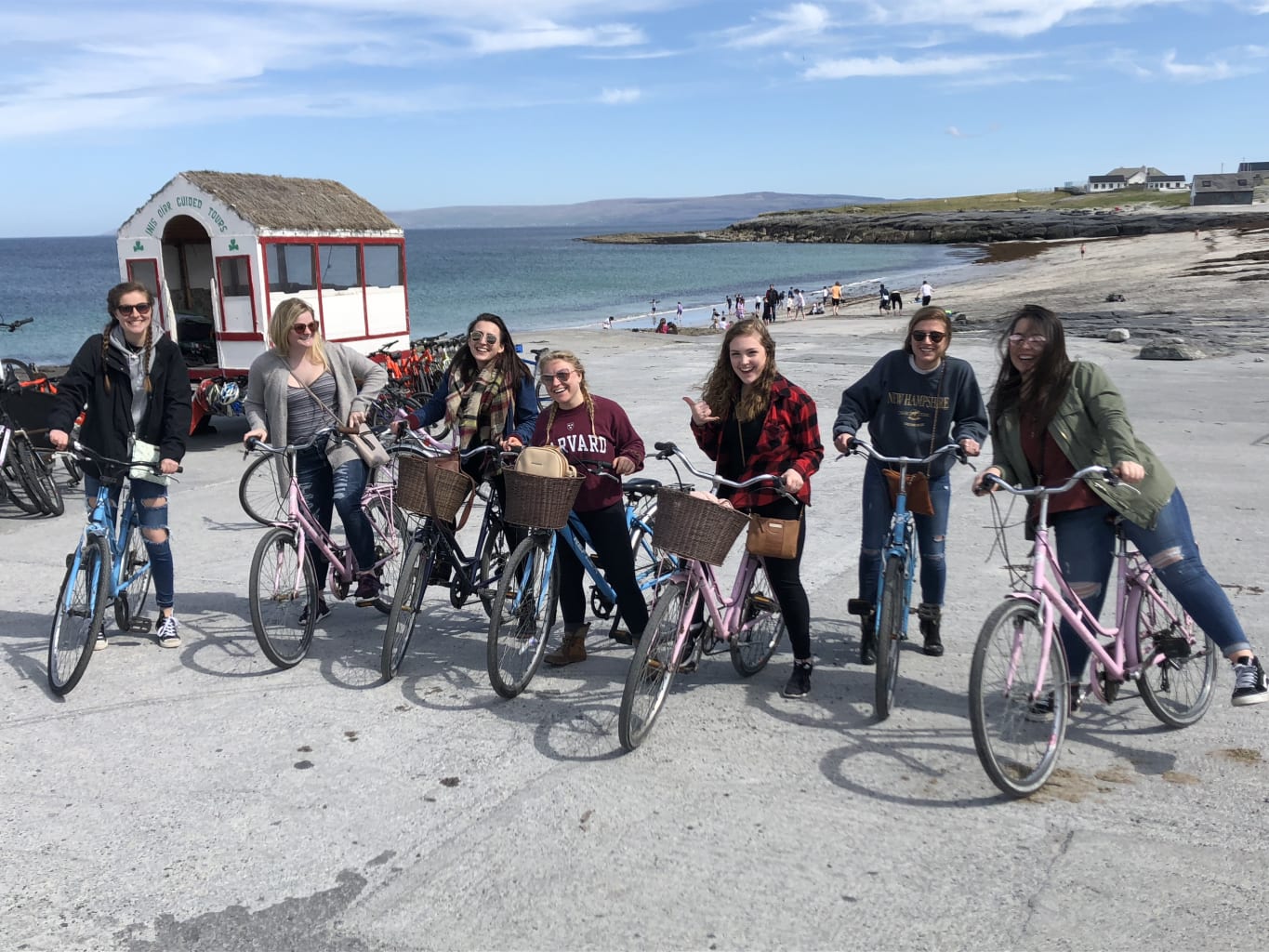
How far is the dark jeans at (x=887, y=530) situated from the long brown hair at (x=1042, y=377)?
3.07 ft

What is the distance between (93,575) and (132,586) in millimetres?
833

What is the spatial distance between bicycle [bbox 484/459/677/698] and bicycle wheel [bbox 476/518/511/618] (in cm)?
58

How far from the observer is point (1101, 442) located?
163 inches

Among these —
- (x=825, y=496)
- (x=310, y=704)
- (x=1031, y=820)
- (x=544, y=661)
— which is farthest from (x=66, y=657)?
(x=825, y=496)

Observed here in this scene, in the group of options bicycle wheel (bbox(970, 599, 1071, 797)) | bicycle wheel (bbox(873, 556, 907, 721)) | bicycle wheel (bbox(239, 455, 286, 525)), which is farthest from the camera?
bicycle wheel (bbox(239, 455, 286, 525))

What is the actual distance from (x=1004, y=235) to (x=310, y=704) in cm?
11516

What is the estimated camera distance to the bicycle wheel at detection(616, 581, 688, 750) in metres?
4.22

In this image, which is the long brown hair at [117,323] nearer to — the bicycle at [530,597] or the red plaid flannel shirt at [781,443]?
the bicycle at [530,597]

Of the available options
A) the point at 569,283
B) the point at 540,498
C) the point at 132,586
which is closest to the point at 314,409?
the point at 132,586

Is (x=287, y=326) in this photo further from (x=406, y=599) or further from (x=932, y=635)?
(x=932, y=635)

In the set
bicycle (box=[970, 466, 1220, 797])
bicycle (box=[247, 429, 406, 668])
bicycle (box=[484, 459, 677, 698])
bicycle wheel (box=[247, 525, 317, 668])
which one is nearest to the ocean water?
bicycle (box=[247, 429, 406, 668])

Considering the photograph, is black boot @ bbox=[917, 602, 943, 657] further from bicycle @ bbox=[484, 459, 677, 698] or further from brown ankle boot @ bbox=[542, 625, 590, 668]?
brown ankle boot @ bbox=[542, 625, 590, 668]

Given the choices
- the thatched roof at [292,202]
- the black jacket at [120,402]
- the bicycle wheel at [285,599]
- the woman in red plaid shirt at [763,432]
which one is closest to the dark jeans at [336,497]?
the bicycle wheel at [285,599]

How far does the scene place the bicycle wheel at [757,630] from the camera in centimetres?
498
